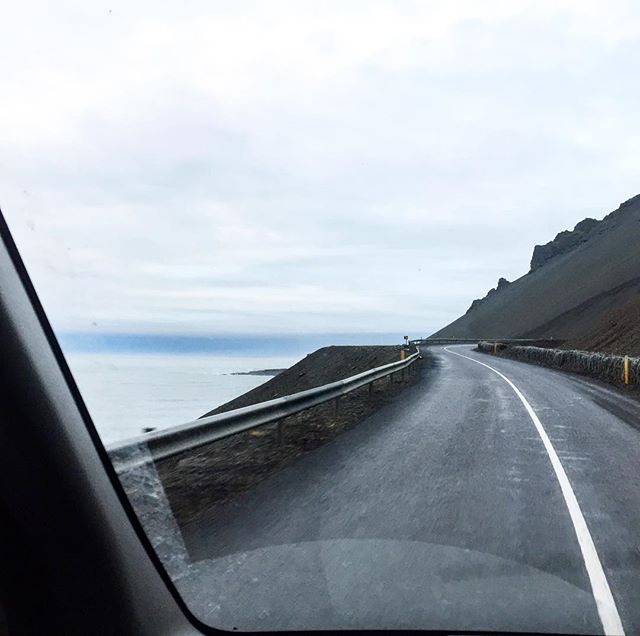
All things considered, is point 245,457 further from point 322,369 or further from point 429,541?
point 322,369

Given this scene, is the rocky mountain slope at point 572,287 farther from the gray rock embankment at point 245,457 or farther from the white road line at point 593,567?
the white road line at point 593,567

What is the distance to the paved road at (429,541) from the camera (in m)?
3.69

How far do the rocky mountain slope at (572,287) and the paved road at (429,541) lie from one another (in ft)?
327

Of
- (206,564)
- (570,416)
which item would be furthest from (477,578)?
(570,416)

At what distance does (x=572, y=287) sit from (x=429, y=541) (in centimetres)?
15079

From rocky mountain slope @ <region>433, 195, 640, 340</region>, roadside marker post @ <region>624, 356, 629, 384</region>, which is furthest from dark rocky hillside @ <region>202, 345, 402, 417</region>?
rocky mountain slope @ <region>433, 195, 640, 340</region>

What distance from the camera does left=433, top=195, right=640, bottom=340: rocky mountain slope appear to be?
120688 mm

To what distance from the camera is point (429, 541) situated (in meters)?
5.09

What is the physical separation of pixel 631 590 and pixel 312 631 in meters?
2.13

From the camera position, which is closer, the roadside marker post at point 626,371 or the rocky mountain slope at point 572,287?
the roadside marker post at point 626,371

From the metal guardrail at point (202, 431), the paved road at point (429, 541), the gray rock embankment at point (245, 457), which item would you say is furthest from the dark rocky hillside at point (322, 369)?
the paved road at point (429, 541)

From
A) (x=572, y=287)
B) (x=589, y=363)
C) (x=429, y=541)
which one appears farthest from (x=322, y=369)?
(x=572, y=287)

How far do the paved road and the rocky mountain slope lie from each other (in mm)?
99522

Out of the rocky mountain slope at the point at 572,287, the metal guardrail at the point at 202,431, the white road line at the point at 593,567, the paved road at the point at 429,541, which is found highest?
the rocky mountain slope at the point at 572,287
